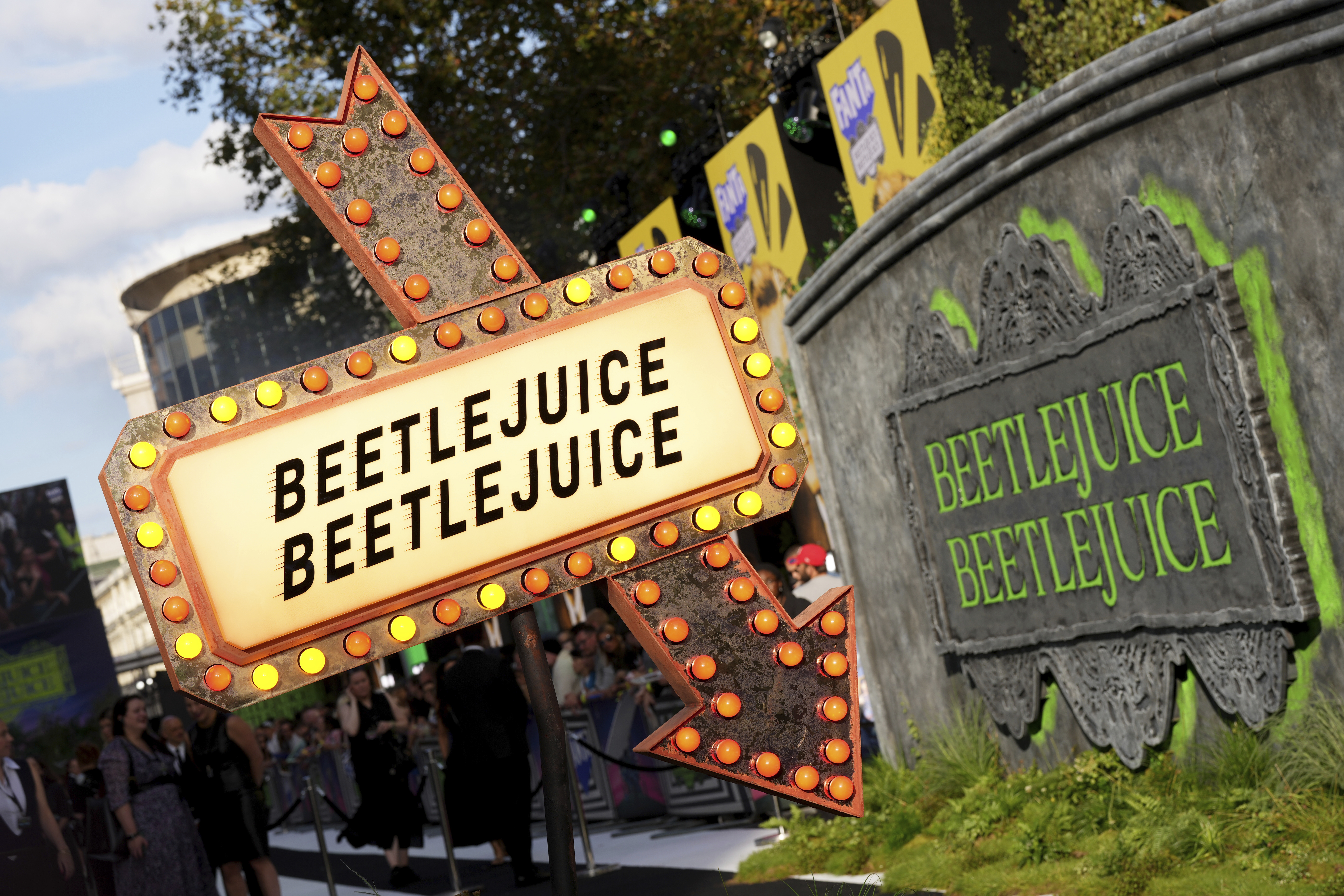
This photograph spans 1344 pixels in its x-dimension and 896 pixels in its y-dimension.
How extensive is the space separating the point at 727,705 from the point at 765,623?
Result: 0.24 m

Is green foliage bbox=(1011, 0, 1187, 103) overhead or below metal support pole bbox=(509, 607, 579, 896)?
overhead

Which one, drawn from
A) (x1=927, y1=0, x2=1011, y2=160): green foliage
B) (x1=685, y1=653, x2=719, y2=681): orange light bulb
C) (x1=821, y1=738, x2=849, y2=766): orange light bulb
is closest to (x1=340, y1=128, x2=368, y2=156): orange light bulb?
(x1=685, y1=653, x2=719, y2=681): orange light bulb

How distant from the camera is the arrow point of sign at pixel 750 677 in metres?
3.42

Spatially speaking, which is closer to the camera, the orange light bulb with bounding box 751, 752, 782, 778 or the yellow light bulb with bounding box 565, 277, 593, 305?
the orange light bulb with bounding box 751, 752, 782, 778

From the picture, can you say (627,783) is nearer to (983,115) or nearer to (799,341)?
(799,341)

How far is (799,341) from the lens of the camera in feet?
30.9

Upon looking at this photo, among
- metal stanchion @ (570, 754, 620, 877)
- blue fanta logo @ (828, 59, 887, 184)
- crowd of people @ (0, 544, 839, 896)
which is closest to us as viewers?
crowd of people @ (0, 544, 839, 896)

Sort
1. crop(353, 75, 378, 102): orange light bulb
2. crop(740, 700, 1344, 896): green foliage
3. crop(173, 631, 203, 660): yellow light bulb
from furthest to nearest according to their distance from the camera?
1. crop(740, 700, 1344, 896): green foliage
2. crop(353, 75, 378, 102): orange light bulb
3. crop(173, 631, 203, 660): yellow light bulb

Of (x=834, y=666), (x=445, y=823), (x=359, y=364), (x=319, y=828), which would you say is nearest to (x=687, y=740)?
(x=834, y=666)

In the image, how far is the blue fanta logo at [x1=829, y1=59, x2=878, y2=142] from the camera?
39.8 feet

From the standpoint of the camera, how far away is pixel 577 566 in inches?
136

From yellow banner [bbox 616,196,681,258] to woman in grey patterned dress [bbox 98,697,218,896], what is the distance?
9191mm

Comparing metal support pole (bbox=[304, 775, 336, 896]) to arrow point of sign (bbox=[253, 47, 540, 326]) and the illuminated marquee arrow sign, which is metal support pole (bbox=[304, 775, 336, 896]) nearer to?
the illuminated marquee arrow sign

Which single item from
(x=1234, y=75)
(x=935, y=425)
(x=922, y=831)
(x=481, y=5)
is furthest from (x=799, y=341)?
(x=481, y=5)
